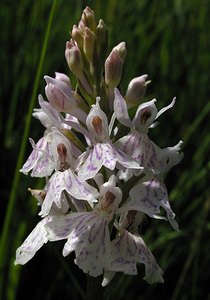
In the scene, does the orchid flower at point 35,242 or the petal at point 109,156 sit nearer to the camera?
the petal at point 109,156

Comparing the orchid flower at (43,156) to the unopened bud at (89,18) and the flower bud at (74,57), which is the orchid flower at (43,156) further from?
the unopened bud at (89,18)

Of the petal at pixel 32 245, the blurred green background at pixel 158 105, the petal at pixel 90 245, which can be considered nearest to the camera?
the petal at pixel 90 245

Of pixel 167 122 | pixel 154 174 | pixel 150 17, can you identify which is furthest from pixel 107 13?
pixel 154 174

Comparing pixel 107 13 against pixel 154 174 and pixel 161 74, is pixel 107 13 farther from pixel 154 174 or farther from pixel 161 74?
pixel 154 174

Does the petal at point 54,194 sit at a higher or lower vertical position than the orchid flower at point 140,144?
lower

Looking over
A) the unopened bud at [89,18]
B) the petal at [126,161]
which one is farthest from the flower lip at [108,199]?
the unopened bud at [89,18]

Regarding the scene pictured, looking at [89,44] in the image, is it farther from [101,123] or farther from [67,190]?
[67,190]

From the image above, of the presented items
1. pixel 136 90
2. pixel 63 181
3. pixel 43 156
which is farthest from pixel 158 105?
pixel 63 181
